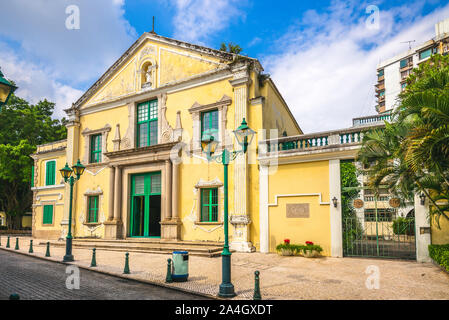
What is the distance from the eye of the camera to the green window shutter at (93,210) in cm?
2036

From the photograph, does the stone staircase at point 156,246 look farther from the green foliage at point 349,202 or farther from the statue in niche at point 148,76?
the statue in niche at point 148,76

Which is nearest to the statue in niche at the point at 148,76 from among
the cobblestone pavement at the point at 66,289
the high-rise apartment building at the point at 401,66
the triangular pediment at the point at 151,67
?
the triangular pediment at the point at 151,67

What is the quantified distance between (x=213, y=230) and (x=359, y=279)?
7.96 metres

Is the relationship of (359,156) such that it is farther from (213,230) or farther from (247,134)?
(213,230)

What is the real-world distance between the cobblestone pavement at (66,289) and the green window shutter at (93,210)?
8.99m

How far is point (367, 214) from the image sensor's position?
12.8m

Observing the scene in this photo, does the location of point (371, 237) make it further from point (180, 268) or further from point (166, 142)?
point (166, 142)

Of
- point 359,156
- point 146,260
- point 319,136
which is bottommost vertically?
point 146,260

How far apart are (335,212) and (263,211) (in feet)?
10.1

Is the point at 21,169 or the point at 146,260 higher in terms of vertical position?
the point at 21,169

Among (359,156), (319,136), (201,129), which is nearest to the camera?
(359,156)

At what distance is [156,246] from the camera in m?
15.4

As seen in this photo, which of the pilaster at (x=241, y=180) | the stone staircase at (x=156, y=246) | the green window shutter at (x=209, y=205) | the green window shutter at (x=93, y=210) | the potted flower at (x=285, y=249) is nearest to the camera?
the potted flower at (x=285, y=249)
